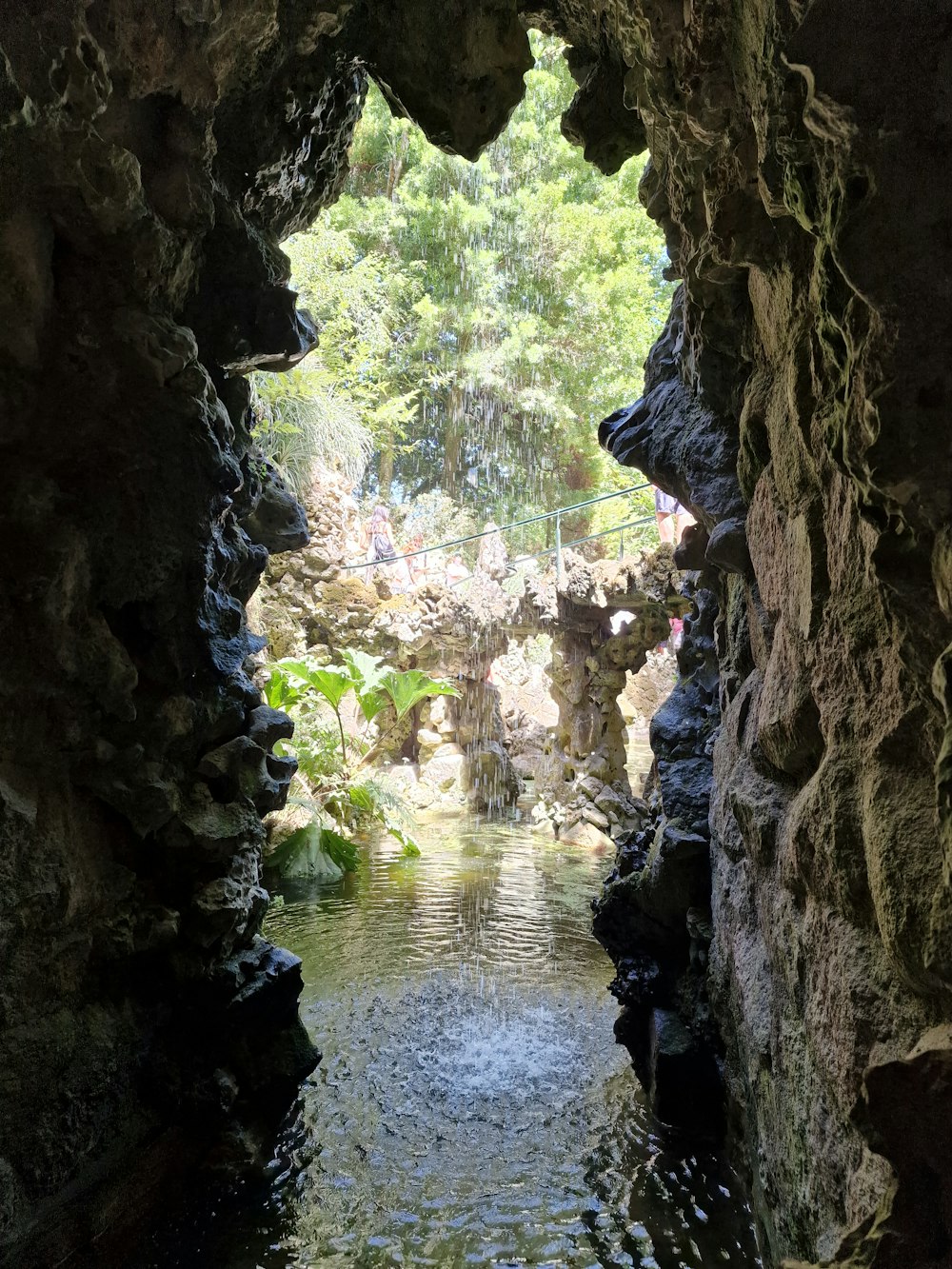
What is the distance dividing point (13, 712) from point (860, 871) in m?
2.50

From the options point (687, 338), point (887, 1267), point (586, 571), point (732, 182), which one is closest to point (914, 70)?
point (732, 182)

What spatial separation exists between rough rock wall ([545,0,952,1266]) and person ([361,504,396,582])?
397 inches

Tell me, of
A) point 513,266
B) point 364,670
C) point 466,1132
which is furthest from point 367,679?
point 513,266

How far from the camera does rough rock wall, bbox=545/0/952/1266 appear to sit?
4.38 feet

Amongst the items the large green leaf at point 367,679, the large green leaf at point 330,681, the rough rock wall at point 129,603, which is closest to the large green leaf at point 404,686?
the large green leaf at point 367,679

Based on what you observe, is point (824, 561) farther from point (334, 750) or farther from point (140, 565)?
point (334, 750)

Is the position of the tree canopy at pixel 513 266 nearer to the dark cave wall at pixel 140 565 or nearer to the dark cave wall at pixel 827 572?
the dark cave wall at pixel 140 565

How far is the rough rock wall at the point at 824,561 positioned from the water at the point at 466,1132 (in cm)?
53

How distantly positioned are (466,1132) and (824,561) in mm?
2838

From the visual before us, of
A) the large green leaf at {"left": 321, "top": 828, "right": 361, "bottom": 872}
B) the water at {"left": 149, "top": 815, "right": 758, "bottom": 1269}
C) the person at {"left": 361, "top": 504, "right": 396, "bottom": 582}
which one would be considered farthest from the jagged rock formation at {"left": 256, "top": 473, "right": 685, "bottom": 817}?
the water at {"left": 149, "top": 815, "right": 758, "bottom": 1269}

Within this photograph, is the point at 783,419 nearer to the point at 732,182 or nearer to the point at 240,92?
the point at 732,182

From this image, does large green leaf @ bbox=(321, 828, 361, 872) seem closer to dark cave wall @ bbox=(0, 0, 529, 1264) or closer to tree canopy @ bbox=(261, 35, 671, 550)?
dark cave wall @ bbox=(0, 0, 529, 1264)

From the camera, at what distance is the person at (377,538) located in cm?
1323

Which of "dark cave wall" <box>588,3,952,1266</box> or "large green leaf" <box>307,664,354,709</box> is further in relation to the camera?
"large green leaf" <box>307,664,354,709</box>
